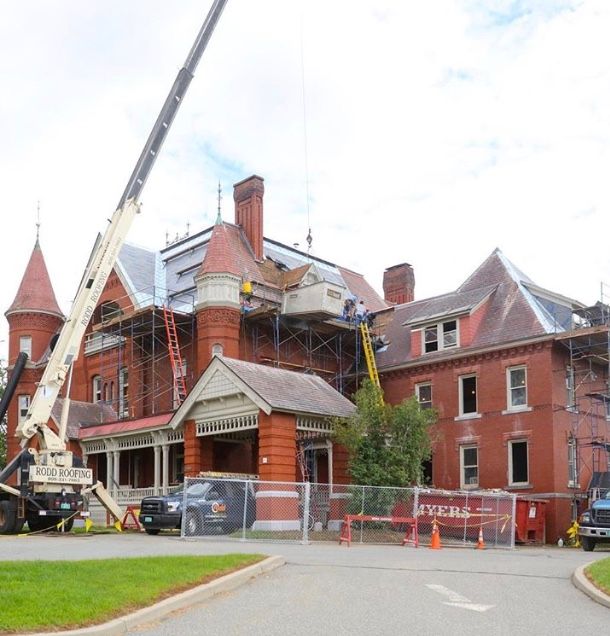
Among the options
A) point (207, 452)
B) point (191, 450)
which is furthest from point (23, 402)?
point (191, 450)

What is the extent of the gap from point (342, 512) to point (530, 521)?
728 centimetres

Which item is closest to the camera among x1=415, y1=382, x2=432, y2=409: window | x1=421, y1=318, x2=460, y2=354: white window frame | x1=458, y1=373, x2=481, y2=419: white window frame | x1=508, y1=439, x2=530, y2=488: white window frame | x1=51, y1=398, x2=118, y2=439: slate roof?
x1=508, y1=439, x2=530, y2=488: white window frame

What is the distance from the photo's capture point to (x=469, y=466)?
116 ft

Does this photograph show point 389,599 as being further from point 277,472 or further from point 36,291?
point 36,291

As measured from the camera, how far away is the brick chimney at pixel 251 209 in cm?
4253

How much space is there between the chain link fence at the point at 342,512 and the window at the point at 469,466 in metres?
6.46

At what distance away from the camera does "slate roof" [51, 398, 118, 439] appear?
3961 cm

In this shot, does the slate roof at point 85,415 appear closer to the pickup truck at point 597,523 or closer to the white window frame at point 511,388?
the white window frame at point 511,388

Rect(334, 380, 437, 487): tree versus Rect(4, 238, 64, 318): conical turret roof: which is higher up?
Rect(4, 238, 64, 318): conical turret roof

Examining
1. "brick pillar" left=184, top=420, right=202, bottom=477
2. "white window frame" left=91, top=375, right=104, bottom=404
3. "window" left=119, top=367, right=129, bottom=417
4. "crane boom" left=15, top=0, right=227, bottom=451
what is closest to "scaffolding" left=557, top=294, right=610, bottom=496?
"brick pillar" left=184, top=420, right=202, bottom=477

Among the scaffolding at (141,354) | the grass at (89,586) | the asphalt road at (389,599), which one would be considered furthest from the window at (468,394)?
the grass at (89,586)

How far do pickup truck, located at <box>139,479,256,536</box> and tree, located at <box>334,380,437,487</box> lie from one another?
14.3ft

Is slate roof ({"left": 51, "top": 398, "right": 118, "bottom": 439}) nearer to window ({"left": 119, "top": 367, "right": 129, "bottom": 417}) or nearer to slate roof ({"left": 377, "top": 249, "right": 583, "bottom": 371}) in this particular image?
window ({"left": 119, "top": 367, "right": 129, "bottom": 417})

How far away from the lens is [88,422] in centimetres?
4119
